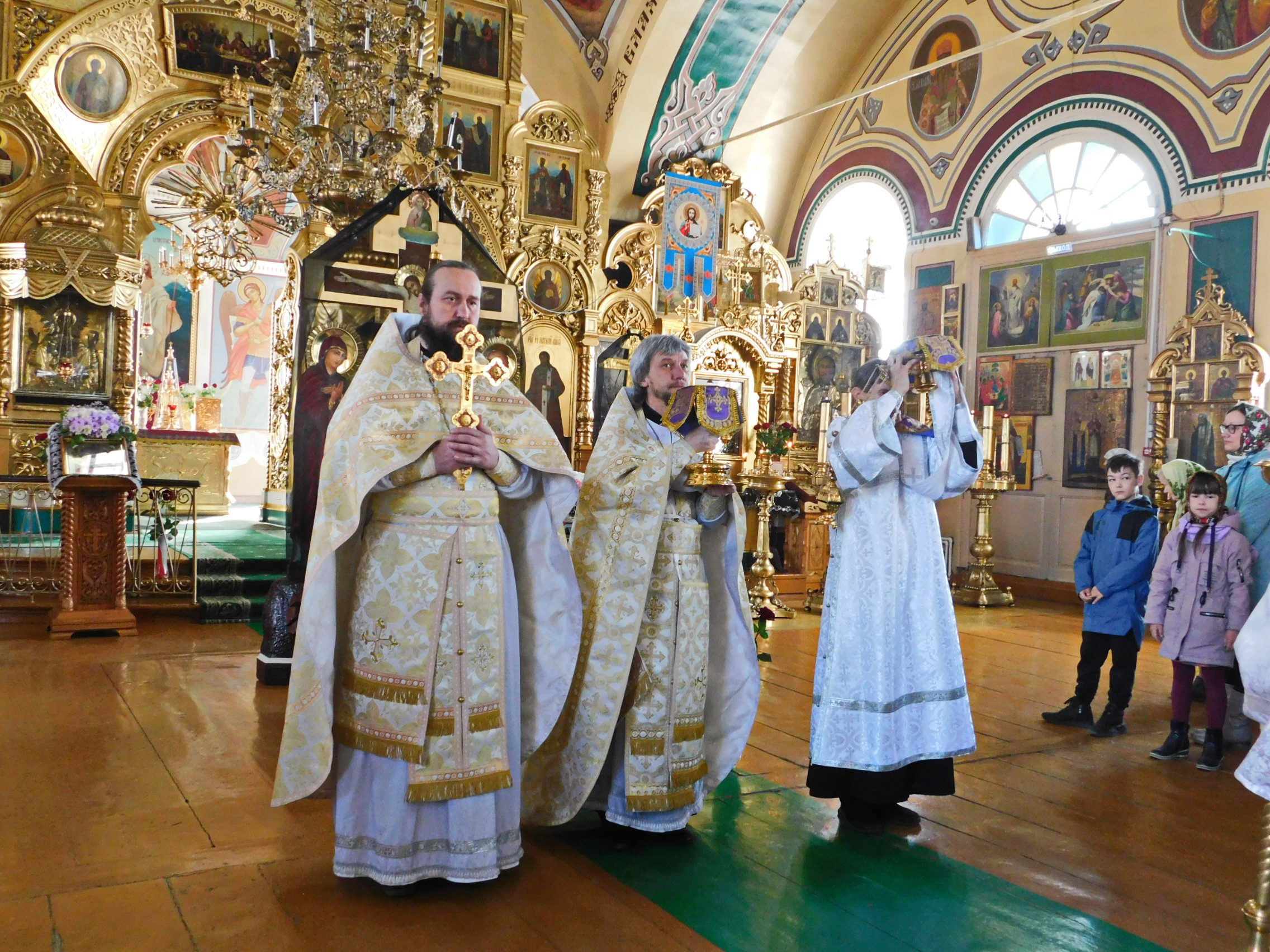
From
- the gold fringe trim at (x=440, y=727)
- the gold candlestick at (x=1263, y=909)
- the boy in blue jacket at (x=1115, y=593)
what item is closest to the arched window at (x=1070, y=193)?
the boy in blue jacket at (x=1115, y=593)

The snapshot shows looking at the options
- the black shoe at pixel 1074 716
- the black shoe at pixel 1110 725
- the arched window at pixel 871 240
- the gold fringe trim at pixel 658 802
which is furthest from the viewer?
the arched window at pixel 871 240

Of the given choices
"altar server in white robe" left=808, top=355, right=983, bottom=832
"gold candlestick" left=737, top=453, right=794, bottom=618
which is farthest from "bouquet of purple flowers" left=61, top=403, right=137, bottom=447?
"altar server in white robe" left=808, top=355, right=983, bottom=832

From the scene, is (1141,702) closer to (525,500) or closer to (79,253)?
(525,500)

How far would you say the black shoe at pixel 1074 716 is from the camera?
5590mm

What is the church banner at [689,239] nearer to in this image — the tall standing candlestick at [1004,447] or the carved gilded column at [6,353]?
the tall standing candlestick at [1004,447]

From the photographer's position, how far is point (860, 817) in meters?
3.77

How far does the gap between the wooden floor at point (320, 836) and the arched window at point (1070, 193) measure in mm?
6920

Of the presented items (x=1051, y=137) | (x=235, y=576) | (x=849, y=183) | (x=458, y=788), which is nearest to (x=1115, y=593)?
(x=458, y=788)

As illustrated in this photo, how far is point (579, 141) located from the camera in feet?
38.9

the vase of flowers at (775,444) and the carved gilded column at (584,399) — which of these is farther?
the carved gilded column at (584,399)

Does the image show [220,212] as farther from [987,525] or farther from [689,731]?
[689,731]

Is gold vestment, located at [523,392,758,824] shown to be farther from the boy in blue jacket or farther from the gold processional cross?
the boy in blue jacket

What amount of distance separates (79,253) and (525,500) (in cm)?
934

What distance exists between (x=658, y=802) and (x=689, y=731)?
0.82 ft
